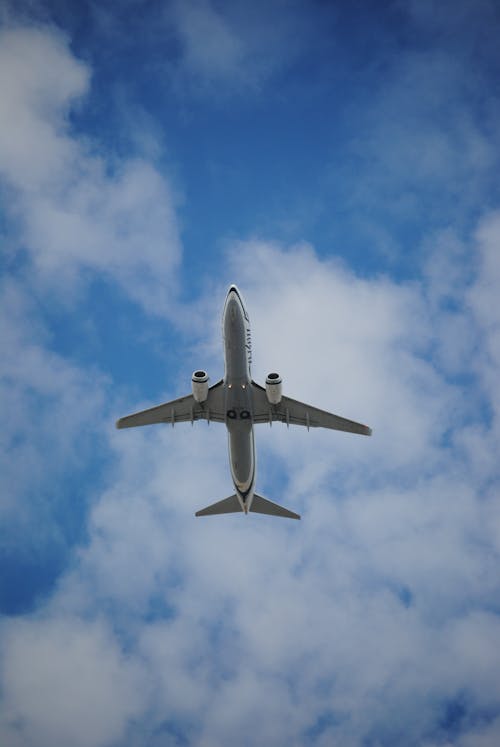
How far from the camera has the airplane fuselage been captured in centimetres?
4409

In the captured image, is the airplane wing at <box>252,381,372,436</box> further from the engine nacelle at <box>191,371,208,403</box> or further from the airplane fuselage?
the engine nacelle at <box>191,371,208,403</box>

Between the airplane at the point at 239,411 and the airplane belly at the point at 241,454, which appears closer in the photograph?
the airplane at the point at 239,411

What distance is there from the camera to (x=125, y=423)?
5134 centimetres

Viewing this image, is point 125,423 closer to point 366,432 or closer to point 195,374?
point 195,374

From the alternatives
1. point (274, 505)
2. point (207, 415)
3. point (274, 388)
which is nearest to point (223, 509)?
point (274, 505)

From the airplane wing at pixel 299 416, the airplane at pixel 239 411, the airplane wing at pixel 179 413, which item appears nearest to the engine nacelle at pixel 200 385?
the airplane at pixel 239 411

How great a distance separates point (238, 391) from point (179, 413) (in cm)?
640

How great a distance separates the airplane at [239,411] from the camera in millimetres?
45031

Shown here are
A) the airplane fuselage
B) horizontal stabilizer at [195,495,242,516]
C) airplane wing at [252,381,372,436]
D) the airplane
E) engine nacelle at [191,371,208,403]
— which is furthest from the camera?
horizontal stabilizer at [195,495,242,516]

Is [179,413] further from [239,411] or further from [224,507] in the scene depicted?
[224,507]

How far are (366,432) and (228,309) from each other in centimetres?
1422

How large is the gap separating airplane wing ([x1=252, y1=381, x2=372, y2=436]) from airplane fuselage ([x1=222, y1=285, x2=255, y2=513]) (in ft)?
7.58

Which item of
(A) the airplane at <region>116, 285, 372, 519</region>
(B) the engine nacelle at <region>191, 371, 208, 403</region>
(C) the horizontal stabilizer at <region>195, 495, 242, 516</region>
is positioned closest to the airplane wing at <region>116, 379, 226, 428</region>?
(A) the airplane at <region>116, 285, 372, 519</region>

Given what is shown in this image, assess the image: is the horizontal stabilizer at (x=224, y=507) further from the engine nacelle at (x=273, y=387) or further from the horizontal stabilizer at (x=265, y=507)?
the engine nacelle at (x=273, y=387)
